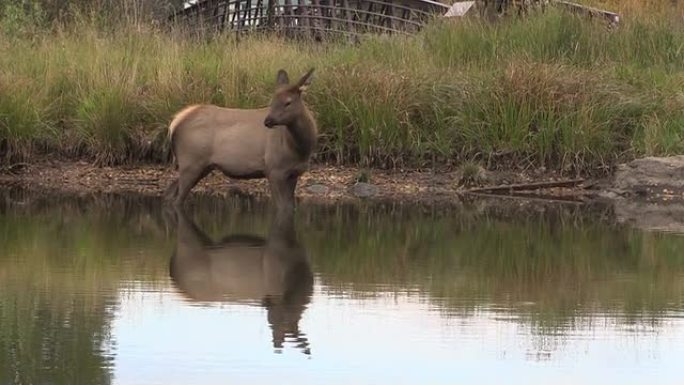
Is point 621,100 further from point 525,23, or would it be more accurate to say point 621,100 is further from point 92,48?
point 92,48

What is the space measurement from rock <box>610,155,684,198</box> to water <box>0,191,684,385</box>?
2.71 metres

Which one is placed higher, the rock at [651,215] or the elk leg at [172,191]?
the elk leg at [172,191]

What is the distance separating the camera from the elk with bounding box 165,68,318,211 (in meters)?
15.8

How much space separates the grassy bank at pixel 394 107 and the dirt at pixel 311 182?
8.3 inches

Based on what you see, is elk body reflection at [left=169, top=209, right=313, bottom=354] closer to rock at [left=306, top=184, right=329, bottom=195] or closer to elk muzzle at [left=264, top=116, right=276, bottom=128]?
elk muzzle at [left=264, top=116, right=276, bottom=128]

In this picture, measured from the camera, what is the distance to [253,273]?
39.0 feet

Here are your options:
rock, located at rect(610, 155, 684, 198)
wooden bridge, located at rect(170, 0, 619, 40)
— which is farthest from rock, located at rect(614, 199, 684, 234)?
wooden bridge, located at rect(170, 0, 619, 40)

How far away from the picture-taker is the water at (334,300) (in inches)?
344

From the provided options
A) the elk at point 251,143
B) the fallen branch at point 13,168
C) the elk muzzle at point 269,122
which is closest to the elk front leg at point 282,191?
the elk at point 251,143

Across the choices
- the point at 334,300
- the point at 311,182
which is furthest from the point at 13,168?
the point at 334,300

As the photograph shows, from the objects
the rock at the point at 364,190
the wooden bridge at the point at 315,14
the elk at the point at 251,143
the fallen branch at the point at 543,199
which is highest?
the wooden bridge at the point at 315,14

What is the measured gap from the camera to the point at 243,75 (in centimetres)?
2059

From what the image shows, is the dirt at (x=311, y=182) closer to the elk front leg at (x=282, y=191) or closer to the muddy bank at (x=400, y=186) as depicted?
the muddy bank at (x=400, y=186)

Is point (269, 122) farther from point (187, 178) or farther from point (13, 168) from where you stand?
point (13, 168)
